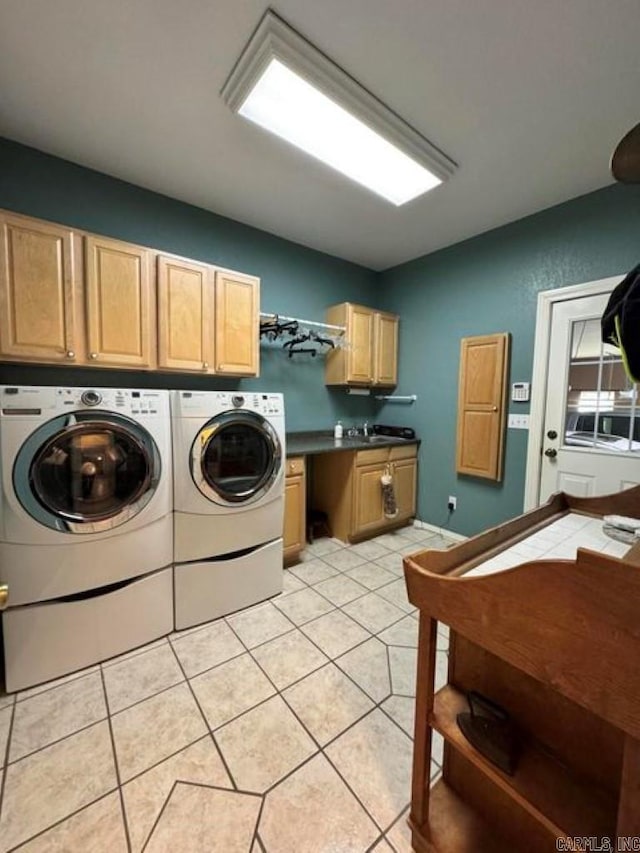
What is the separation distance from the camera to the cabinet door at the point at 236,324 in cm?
224

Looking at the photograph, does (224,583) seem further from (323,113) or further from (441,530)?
(323,113)

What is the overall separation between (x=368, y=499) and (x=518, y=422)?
133 cm

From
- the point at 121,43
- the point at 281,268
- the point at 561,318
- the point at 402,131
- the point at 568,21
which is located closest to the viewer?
the point at 568,21

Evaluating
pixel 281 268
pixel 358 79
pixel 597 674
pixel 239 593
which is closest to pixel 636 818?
pixel 597 674

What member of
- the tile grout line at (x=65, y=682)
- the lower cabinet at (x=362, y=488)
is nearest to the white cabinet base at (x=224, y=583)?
the tile grout line at (x=65, y=682)

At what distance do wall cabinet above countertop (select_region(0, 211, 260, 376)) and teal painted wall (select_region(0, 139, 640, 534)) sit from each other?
1.25 feet

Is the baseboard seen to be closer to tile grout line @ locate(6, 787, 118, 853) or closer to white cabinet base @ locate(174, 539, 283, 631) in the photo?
white cabinet base @ locate(174, 539, 283, 631)

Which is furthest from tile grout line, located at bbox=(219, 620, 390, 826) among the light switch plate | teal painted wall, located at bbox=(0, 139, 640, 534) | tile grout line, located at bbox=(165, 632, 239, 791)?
the light switch plate

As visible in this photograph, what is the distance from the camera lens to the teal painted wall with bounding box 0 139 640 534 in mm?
2070

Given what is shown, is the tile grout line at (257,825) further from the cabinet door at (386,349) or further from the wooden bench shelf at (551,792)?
the cabinet door at (386,349)

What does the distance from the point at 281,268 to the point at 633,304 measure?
259 cm

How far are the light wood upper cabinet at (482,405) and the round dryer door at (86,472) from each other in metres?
2.37

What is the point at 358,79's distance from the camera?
58.3 inches

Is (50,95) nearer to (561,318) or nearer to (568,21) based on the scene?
(568,21)
